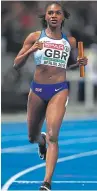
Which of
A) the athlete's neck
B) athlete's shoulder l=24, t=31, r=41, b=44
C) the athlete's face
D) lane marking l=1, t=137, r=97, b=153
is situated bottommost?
lane marking l=1, t=137, r=97, b=153

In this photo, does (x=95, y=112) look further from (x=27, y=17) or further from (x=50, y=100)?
(x=50, y=100)

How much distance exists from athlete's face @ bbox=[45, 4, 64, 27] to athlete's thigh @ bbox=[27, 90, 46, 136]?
0.76 meters

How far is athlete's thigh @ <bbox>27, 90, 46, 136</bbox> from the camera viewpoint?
6840mm

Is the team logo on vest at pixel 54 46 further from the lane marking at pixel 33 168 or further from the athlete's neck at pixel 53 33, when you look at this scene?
the lane marking at pixel 33 168

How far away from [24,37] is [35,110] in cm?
858

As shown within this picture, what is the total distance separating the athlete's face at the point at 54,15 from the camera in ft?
21.4

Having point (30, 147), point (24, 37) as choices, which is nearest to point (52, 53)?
point (30, 147)

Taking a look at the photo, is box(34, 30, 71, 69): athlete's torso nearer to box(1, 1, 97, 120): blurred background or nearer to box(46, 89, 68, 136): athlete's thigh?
box(46, 89, 68, 136): athlete's thigh

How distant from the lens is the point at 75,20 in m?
15.4

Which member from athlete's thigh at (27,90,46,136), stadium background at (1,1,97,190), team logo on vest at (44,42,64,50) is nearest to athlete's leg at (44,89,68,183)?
athlete's thigh at (27,90,46,136)

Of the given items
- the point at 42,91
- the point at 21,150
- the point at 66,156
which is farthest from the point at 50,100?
the point at 21,150

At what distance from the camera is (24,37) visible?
15.3m

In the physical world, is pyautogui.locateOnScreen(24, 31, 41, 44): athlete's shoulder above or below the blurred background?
above

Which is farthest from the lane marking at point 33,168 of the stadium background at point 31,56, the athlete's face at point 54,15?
the stadium background at point 31,56
